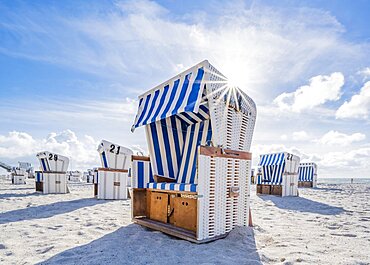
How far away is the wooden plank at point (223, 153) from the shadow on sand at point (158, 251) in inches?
45.9

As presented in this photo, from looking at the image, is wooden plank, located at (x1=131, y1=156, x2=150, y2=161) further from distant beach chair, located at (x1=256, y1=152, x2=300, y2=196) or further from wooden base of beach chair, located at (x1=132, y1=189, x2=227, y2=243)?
distant beach chair, located at (x1=256, y1=152, x2=300, y2=196)

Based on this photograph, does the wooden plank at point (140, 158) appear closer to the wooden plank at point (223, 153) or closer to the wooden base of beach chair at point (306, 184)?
the wooden plank at point (223, 153)

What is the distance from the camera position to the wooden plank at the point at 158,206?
4.37 m

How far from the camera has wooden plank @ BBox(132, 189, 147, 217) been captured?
4.82m

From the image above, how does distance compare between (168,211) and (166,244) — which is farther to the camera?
(168,211)

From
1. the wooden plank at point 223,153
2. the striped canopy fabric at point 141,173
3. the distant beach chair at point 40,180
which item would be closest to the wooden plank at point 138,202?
the striped canopy fabric at point 141,173

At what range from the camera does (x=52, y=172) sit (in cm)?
1059

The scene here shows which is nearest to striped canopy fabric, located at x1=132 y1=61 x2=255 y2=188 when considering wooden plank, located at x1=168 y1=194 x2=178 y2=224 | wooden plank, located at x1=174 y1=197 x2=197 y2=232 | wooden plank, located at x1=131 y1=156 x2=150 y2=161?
wooden plank, located at x1=131 y1=156 x2=150 y2=161

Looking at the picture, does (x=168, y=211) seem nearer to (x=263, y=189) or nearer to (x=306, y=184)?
(x=263, y=189)

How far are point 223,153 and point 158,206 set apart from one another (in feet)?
5.48

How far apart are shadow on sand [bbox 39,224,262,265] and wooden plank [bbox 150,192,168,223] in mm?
535

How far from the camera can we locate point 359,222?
4.94 metres

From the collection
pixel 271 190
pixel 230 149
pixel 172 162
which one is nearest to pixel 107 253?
pixel 230 149

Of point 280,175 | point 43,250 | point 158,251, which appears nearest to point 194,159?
point 158,251
